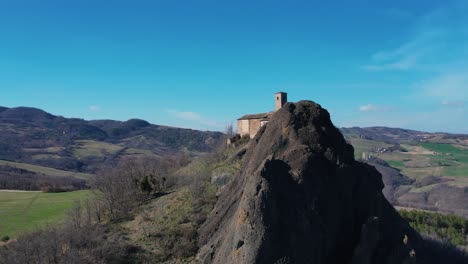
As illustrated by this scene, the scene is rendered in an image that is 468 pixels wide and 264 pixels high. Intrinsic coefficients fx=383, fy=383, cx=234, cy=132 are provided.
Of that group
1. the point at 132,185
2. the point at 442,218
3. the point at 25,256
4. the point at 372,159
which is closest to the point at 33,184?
the point at 132,185

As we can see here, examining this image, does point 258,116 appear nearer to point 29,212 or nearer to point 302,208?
point 302,208

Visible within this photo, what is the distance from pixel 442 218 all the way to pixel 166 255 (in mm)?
65371

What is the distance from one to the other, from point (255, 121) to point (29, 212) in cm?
3611

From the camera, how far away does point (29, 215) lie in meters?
54.7

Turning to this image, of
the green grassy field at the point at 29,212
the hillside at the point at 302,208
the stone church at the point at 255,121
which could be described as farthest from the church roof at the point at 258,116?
the green grassy field at the point at 29,212

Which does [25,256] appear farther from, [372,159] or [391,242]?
[372,159]

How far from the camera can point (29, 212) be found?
56906 millimetres

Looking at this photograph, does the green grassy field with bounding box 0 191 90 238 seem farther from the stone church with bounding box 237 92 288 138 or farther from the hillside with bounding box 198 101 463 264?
the hillside with bounding box 198 101 463 264

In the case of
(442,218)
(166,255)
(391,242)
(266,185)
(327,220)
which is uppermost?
(266,185)

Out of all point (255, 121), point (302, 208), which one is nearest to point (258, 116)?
point (255, 121)

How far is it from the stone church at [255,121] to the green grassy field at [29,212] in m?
27.7

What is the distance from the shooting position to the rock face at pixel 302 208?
19266 mm

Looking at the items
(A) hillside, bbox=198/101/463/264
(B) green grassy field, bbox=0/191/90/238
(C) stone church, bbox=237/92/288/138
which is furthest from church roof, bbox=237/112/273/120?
(B) green grassy field, bbox=0/191/90/238

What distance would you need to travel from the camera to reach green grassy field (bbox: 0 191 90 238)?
47.5m
